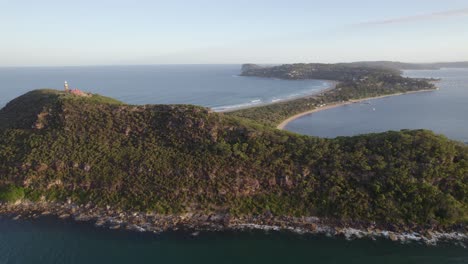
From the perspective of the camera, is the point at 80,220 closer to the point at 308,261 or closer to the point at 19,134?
the point at 19,134

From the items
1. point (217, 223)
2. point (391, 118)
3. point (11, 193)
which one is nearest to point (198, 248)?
point (217, 223)

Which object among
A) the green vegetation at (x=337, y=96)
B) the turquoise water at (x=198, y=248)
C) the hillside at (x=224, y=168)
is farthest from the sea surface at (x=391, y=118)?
the turquoise water at (x=198, y=248)

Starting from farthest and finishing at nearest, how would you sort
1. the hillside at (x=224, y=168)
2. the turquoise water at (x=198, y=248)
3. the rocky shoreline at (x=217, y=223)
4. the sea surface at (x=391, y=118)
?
1. the sea surface at (x=391, y=118)
2. the hillside at (x=224, y=168)
3. the rocky shoreline at (x=217, y=223)
4. the turquoise water at (x=198, y=248)

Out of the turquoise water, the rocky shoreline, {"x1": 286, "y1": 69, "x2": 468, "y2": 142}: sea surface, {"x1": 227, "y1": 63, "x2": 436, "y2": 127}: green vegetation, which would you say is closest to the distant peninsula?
the rocky shoreline

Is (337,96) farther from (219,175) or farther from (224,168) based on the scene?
(219,175)

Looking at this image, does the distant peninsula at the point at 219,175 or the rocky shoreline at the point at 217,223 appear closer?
the rocky shoreline at the point at 217,223

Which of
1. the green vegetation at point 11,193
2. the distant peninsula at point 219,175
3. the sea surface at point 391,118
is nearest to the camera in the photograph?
the distant peninsula at point 219,175

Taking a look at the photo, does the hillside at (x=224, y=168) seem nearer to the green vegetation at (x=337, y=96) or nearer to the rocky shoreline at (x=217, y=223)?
the rocky shoreline at (x=217, y=223)

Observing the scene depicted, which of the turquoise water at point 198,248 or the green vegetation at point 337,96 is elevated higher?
the green vegetation at point 337,96
